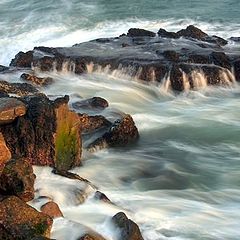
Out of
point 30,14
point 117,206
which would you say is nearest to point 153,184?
point 117,206

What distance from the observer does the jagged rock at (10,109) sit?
787 centimetres

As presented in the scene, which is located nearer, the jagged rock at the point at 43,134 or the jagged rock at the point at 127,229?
the jagged rock at the point at 127,229

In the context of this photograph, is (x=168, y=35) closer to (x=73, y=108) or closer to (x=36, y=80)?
(x=36, y=80)

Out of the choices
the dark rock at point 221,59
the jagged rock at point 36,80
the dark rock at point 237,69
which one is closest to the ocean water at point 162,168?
the jagged rock at point 36,80

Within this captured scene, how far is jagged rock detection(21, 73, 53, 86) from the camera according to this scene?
12.9 metres

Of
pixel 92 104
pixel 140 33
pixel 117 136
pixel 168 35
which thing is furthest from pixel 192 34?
pixel 117 136

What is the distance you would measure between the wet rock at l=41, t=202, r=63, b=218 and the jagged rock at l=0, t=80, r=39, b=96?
4.55 m

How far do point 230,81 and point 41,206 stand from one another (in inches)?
320

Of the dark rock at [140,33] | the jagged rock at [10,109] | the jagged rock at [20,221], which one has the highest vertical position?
the jagged rock at [10,109]

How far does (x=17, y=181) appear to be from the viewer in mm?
6512

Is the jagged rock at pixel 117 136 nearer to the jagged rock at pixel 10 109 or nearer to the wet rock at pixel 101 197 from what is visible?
the jagged rock at pixel 10 109

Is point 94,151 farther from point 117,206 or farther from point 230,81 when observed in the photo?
point 230,81

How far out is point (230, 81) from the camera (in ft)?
44.5

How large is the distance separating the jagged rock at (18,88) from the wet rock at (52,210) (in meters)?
4.55
